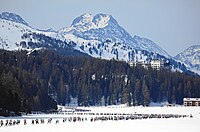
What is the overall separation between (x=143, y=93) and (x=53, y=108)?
59.0 metres

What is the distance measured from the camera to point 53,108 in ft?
477

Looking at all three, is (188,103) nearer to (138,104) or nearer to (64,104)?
(138,104)

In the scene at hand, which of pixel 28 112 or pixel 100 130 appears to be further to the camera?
pixel 28 112

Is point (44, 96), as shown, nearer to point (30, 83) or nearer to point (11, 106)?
point (30, 83)

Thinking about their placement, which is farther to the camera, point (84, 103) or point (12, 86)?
point (84, 103)

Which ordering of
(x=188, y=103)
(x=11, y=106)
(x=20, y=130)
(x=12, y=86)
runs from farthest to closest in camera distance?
1. (x=188, y=103)
2. (x=12, y=86)
3. (x=11, y=106)
4. (x=20, y=130)

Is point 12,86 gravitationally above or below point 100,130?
above

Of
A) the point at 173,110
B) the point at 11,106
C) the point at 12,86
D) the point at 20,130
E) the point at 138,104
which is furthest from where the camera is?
the point at 138,104

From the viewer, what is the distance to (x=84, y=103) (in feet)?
655

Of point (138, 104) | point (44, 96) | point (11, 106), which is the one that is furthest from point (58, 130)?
point (138, 104)

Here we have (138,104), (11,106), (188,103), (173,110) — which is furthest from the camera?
(138,104)

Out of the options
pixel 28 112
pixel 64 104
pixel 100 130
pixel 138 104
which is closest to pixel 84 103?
pixel 64 104

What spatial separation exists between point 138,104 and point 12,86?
298 ft

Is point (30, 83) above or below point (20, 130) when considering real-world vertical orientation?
above
